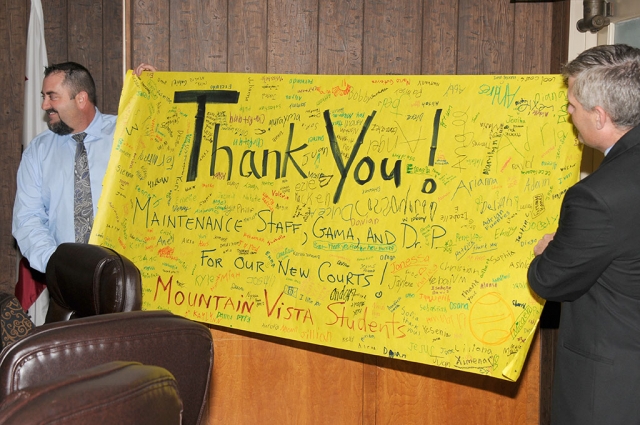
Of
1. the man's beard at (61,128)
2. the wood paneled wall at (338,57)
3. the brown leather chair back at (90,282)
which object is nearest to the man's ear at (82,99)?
the man's beard at (61,128)

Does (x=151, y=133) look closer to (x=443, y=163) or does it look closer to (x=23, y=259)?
(x=23, y=259)

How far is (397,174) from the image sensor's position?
8.35ft

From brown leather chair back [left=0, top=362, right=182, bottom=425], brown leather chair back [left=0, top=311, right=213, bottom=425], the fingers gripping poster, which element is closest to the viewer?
brown leather chair back [left=0, top=362, right=182, bottom=425]

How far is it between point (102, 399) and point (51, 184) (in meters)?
2.49

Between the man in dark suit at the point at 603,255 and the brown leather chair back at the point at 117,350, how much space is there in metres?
1.01

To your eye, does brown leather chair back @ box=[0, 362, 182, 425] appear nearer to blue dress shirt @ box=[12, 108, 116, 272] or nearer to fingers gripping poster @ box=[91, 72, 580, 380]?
fingers gripping poster @ box=[91, 72, 580, 380]

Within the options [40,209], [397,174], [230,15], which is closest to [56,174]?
[40,209]

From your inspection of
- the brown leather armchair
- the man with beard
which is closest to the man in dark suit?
the brown leather armchair

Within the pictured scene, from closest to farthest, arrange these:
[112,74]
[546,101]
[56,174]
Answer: [546,101]
[56,174]
[112,74]

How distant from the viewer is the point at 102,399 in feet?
A: 2.51

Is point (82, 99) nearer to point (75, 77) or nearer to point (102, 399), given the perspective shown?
point (75, 77)

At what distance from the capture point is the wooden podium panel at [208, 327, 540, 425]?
307 centimetres

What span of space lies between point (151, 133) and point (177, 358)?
6.21 ft

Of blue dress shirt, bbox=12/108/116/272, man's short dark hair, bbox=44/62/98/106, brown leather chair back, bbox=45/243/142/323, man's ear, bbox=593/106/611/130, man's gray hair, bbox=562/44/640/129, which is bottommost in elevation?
brown leather chair back, bbox=45/243/142/323
